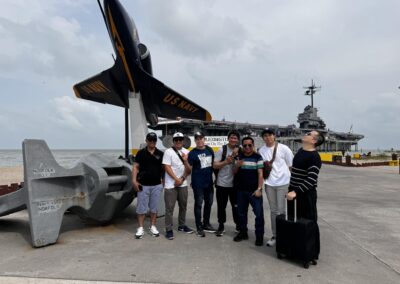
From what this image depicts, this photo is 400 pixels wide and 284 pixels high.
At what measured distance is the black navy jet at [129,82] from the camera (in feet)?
38.6

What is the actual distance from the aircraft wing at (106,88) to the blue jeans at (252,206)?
992cm

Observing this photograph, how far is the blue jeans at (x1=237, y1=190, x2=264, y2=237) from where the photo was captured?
4.45 meters

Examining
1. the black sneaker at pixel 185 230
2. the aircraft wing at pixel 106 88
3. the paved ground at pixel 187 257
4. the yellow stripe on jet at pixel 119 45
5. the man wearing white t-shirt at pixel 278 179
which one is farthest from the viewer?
the aircraft wing at pixel 106 88

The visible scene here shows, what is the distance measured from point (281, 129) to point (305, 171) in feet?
179

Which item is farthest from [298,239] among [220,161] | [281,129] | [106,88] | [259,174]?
[281,129]

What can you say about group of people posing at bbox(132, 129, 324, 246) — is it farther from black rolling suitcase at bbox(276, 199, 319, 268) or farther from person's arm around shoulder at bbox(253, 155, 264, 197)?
black rolling suitcase at bbox(276, 199, 319, 268)

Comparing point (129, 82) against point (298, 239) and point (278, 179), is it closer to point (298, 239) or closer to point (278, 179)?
point (278, 179)

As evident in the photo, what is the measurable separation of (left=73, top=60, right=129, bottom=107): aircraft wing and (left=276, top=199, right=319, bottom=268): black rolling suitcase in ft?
35.6

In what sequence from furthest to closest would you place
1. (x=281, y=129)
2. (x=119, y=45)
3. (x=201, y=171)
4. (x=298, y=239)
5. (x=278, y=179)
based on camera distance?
(x=281, y=129)
(x=119, y=45)
(x=201, y=171)
(x=278, y=179)
(x=298, y=239)

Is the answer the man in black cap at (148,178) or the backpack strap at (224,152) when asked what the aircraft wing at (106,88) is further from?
the backpack strap at (224,152)

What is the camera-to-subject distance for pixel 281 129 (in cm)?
5647

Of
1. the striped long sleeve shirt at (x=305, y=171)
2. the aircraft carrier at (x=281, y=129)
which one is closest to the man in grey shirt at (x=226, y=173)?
the striped long sleeve shirt at (x=305, y=171)

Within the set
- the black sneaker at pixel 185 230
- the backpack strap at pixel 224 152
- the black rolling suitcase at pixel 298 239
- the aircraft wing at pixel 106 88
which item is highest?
the aircraft wing at pixel 106 88

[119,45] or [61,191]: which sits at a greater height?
[119,45]
